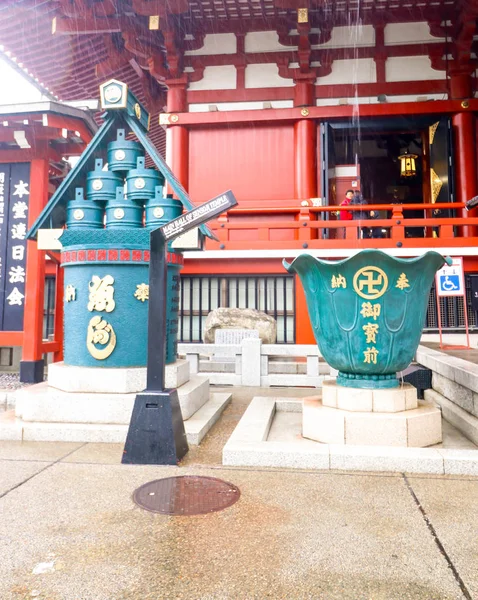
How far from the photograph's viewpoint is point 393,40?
37.4 ft

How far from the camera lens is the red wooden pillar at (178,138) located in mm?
11711

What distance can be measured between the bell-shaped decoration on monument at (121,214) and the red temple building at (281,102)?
528cm

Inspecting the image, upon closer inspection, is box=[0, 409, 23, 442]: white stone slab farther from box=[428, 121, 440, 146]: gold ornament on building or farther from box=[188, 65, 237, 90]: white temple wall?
box=[428, 121, 440, 146]: gold ornament on building

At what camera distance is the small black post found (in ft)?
11.7

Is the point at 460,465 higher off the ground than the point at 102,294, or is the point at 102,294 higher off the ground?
the point at 102,294

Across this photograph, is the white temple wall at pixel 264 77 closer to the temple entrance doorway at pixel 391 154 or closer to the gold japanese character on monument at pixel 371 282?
the temple entrance doorway at pixel 391 154

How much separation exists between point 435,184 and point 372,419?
9.86 meters

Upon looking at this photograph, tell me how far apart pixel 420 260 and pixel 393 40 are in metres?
10.2

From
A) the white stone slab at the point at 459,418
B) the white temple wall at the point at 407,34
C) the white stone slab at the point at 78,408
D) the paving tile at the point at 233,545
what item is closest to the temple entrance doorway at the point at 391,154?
the white temple wall at the point at 407,34

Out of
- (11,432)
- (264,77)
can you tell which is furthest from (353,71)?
(11,432)

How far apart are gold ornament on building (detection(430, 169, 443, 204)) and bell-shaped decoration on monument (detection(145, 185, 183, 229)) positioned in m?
8.74

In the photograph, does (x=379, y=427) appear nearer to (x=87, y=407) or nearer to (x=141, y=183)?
(x=87, y=407)

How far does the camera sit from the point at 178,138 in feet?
38.5

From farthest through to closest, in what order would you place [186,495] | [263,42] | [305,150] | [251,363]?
1. [263,42]
2. [305,150]
3. [251,363]
4. [186,495]
